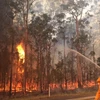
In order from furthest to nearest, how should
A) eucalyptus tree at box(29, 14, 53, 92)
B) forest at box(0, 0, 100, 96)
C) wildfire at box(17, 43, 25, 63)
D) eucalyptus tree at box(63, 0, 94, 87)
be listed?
eucalyptus tree at box(63, 0, 94, 87), eucalyptus tree at box(29, 14, 53, 92), wildfire at box(17, 43, 25, 63), forest at box(0, 0, 100, 96)

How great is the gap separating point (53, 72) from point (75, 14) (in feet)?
45.1

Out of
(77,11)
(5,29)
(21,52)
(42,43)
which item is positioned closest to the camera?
(5,29)

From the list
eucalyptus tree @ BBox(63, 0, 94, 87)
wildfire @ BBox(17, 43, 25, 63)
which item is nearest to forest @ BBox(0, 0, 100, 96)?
wildfire @ BBox(17, 43, 25, 63)

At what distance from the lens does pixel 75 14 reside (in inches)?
1539

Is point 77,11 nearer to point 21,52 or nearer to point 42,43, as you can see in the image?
point 42,43

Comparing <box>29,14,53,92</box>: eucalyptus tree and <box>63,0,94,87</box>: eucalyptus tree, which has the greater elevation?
<box>63,0,94,87</box>: eucalyptus tree

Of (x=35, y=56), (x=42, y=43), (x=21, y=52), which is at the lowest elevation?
(x=35, y=56)

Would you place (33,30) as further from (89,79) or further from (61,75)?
(89,79)

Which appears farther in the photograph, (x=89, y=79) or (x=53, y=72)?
(x=89, y=79)

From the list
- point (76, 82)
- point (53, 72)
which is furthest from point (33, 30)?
point (76, 82)

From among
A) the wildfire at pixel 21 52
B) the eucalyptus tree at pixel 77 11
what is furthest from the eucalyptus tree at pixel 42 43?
the eucalyptus tree at pixel 77 11

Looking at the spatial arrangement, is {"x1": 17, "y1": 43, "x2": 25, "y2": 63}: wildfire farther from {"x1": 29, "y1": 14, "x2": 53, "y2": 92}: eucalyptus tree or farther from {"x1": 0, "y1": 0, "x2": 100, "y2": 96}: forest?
{"x1": 29, "y1": 14, "x2": 53, "y2": 92}: eucalyptus tree

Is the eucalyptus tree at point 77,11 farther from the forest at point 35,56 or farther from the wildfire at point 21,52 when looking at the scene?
the wildfire at point 21,52

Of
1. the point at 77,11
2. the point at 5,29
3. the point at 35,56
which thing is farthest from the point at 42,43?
the point at 77,11
